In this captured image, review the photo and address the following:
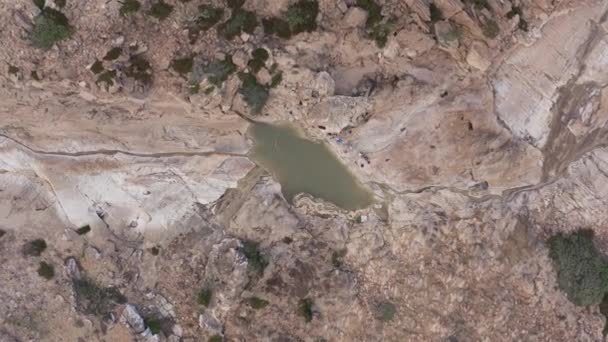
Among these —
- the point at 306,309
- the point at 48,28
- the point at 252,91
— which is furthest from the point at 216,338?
the point at 48,28

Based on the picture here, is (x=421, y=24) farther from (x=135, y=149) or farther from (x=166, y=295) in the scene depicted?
(x=166, y=295)

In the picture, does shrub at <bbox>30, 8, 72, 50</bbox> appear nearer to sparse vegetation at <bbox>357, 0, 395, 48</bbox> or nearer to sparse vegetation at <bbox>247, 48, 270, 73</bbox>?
sparse vegetation at <bbox>247, 48, 270, 73</bbox>

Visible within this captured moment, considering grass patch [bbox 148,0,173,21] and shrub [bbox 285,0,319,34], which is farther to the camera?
shrub [bbox 285,0,319,34]

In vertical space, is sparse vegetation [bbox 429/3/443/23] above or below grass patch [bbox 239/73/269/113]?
above

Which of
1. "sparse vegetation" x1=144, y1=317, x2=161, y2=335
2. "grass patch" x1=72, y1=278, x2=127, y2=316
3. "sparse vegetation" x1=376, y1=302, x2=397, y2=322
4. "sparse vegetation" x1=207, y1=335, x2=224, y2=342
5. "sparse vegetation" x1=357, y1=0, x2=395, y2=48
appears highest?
"sparse vegetation" x1=357, y1=0, x2=395, y2=48

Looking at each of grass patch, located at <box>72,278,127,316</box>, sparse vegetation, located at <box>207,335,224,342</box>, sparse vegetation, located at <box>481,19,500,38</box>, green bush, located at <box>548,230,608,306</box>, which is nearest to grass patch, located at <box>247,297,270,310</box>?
sparse vegetation, located at <box>207,335,224,342</box>

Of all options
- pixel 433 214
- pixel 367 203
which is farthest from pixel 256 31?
pixel 433 214

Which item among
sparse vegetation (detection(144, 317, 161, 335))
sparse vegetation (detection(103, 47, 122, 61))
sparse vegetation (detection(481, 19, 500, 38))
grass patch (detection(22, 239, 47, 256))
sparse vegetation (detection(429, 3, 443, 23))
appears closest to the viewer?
sparse vegetation (detection(429, 3, 443, 23))
